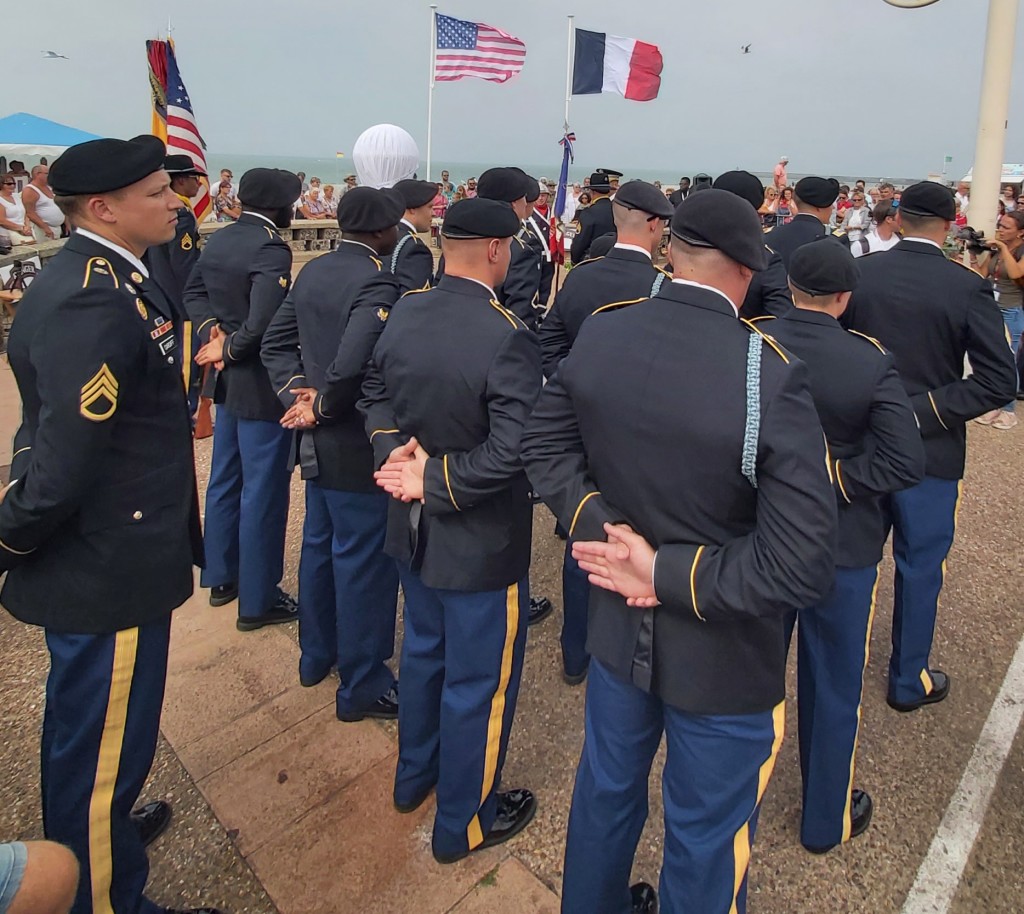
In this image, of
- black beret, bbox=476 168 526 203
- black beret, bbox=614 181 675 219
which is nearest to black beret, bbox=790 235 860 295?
black beret, bbox=614 181 675 219

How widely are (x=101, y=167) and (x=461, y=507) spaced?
1407 millimetres

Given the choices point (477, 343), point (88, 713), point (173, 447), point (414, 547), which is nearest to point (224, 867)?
point (88, 713)

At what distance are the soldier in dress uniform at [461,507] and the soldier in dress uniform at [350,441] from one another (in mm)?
504

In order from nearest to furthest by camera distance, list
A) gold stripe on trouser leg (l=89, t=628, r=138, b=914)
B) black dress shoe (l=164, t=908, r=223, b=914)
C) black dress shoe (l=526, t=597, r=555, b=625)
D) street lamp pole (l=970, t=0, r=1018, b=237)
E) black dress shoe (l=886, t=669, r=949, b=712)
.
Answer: gold stripe on trouser leg (l=89, t=628, r=138, b=914) < black dress shoe (l=164, t=908, r=223, b=914) < black dress shoe (l=886, t=669, r=949, b=712) < black dress shoe (l=526, t=597, r=555, b=625) < street lamp pole (l=970, t=0, r=1018, b=237)

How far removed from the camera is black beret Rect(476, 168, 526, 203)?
4.85 meters

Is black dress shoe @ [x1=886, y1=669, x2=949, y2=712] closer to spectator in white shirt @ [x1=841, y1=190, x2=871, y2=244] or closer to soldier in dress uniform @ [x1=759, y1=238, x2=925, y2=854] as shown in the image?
soldier in dress uniform @ [x1=759, y1=238, x2=925, y2=854]

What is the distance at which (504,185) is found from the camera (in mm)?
4852

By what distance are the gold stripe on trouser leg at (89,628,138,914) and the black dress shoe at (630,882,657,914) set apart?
5.16 ft

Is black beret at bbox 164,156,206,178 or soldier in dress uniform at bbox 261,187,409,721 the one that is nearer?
soldier in dress uniform at bbox 261,187,409,721

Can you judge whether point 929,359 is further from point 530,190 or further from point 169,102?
point 169,102

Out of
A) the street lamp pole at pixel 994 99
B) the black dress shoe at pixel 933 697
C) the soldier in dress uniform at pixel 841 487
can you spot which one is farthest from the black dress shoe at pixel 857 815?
the street lamp pole at pixel 994 99

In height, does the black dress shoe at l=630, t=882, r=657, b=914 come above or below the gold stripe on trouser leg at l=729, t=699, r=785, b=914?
below

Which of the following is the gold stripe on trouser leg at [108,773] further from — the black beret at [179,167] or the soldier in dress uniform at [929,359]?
the black beret at [179,167]

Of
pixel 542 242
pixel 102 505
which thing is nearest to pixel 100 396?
pixel 102 505
